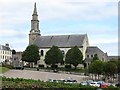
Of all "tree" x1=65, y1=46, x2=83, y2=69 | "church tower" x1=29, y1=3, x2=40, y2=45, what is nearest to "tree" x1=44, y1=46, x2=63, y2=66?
"tree" x1=65, y1=46, x2=83, y2=69

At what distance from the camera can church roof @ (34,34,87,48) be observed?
9881 cm

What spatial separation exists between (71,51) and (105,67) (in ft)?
83.7

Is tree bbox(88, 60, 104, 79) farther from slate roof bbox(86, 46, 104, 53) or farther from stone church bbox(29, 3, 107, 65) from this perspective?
slate roof bbox(86, 46, 104, 53)

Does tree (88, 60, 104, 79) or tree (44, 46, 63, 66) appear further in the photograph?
tree (44, 46, 63, 66)

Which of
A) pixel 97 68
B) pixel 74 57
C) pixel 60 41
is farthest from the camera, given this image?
pixel 60 41

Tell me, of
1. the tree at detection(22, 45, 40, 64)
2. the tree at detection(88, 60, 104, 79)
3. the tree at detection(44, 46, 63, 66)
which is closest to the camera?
the tree at detection(88, 60, 104, 79)

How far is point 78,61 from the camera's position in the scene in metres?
85.7

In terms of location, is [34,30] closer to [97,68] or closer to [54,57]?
[54,57]

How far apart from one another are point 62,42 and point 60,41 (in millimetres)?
854

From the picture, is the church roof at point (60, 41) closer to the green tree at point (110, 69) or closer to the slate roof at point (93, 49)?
the slate roof at point (93, 49)

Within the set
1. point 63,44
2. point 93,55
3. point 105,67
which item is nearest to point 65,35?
point 63,44

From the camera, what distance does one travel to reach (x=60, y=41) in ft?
333

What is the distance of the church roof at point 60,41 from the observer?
98.8m

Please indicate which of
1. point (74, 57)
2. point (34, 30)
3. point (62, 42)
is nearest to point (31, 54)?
point (74, 57)
